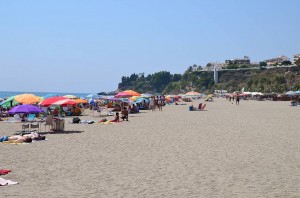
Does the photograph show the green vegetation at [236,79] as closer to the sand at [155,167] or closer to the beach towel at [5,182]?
the sand at [155,167]

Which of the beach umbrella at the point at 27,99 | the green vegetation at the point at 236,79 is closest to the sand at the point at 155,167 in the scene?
the beach umbrella at the point at 27,99

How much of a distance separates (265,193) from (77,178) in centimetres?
306

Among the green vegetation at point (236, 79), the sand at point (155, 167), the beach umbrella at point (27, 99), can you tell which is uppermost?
the green vegetation at point (236, 79)

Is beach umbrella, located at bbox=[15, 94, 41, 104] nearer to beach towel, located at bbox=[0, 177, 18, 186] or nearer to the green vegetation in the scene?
beach towel, located at bbox=[0, 177, 18, 186]

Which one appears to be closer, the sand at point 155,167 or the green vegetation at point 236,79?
the sand at point 155,167

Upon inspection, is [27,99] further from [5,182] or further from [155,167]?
[5,182]

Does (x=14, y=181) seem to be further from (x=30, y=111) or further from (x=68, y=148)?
(x=30, y=111)

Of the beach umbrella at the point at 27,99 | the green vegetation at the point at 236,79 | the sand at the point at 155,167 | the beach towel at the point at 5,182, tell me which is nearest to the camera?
the sand at the point at 155,167

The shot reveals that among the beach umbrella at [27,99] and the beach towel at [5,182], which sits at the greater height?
the beach umbrella at [27,99]

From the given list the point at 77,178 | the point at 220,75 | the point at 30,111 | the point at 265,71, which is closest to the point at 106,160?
the point at 77,178

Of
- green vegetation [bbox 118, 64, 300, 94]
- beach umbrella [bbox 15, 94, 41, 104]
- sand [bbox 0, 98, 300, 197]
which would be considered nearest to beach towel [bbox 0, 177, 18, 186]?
sand [bbox 0, 98, 300, 197]

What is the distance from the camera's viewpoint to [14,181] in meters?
6.79

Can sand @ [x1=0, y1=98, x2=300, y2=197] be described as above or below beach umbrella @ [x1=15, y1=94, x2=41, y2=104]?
below

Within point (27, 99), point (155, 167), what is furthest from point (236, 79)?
point (155, 167)
